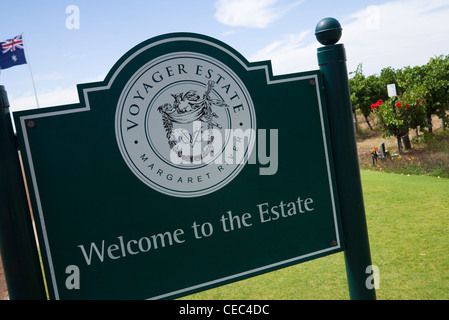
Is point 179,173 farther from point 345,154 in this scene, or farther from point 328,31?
point 328,31

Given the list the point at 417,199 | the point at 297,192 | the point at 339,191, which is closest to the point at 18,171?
the point at 297,192

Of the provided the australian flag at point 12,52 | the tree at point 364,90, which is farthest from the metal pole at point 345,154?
the tree at point 364,90

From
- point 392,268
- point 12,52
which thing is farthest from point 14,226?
point 12,52

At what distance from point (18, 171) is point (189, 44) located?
106 centimetres

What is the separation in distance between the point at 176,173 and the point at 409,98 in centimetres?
1398

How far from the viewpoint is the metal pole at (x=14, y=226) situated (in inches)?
72.5

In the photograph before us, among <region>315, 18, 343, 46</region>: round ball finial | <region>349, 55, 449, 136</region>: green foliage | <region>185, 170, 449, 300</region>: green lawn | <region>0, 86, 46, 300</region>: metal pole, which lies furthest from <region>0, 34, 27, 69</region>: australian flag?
<region>315, 18, 343, 46</region>: round ball finial

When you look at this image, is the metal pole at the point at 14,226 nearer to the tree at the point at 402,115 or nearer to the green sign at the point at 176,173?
the green sign at the point at 176,173

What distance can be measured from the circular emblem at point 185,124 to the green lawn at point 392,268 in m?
2.17

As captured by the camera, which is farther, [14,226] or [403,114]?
[403,114]

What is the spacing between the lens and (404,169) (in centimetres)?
1135

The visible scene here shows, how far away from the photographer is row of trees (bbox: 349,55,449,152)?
14047 mm

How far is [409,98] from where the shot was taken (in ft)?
46.3

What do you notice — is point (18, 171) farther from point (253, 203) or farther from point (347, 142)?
point (347, 142)
